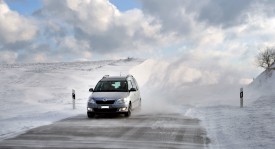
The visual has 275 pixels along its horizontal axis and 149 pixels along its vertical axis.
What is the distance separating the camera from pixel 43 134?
1162 cm

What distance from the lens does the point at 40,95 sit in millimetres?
29750

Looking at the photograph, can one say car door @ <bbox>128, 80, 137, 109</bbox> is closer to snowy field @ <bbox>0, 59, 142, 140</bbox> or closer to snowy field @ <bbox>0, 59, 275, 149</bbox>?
snowy field @ <bbox>0, 59, 275, 149</bbox>

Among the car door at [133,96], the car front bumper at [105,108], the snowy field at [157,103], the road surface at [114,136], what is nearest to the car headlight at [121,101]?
the car front bumper at [105,108]

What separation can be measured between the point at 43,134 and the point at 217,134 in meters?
4.83

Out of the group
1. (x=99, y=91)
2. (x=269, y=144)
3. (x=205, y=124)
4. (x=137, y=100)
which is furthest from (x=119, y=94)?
(x=269, y=144)

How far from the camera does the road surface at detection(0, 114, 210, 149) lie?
974cm

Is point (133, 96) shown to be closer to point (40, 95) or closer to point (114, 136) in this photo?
Answer: point (114, 136)

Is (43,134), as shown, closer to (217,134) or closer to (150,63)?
(217,134)

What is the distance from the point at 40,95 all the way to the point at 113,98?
1416 cm

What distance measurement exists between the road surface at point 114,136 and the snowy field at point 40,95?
1.04 meters

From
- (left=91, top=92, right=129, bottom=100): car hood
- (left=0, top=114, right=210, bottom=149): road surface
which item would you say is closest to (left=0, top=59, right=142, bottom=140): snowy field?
(left=0, top=114, right=210, bottom=149): road surface

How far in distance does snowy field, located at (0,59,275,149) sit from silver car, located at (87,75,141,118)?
1.51 m

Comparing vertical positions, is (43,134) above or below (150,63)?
below

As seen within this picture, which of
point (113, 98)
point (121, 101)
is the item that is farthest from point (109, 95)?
point (121, 101)
